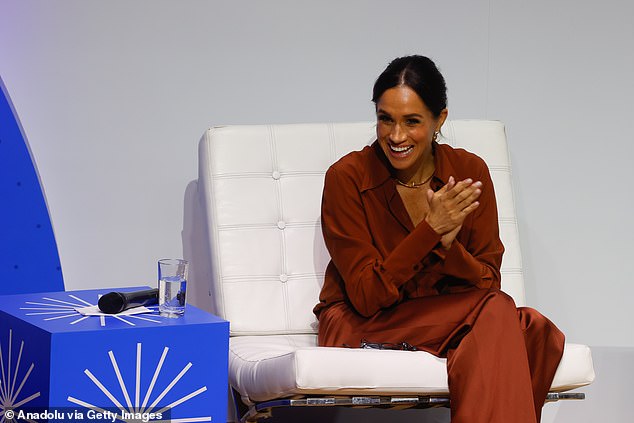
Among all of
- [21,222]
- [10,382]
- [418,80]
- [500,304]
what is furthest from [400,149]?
[21,222]

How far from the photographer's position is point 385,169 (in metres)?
2.53

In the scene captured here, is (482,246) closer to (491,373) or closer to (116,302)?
(491,373)

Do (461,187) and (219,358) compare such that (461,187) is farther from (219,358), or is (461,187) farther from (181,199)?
(181,199)

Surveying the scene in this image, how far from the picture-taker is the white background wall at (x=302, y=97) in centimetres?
301

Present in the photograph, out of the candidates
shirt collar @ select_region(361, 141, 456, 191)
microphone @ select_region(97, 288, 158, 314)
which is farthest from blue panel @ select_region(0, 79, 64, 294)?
shirt collar @ select_region(361, 141, 456, 191)

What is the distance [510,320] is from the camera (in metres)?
2.19

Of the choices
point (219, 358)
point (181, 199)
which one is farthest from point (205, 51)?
point (219, 358)

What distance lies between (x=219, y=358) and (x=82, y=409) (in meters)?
0.32

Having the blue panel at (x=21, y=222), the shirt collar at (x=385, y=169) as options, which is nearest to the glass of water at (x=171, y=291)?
the shirt collar at (x=385, y=169)

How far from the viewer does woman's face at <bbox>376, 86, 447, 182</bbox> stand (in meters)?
2.43

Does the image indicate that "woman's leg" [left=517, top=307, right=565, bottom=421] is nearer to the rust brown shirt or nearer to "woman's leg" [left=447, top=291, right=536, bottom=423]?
"woman's leg" [left=447, top=291, right=536, bottom=423]

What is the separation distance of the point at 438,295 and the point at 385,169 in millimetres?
395

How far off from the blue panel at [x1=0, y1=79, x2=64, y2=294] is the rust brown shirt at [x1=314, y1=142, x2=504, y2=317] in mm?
929

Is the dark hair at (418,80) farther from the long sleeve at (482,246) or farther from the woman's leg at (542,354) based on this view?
the woman's leg at (542,354)
